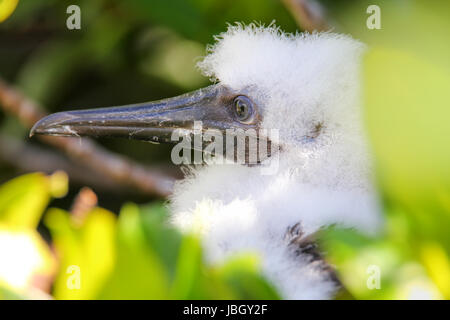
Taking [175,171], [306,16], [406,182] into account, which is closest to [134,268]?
[406,182]

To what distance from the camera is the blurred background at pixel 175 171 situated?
0.49 metres

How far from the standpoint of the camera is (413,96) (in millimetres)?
489


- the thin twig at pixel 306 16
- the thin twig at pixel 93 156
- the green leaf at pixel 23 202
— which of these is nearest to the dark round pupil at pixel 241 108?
the thin twig at pixel 306 16

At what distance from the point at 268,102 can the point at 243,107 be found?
36mm

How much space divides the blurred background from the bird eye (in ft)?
0.46

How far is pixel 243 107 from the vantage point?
76 cm

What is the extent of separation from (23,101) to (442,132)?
2.84 feet

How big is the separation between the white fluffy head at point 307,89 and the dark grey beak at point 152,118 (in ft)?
0.09

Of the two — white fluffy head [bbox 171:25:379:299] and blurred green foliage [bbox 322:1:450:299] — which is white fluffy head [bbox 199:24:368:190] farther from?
blurred green foliage [bbox 322:1:450:299]

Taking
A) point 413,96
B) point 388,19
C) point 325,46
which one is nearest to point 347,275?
point 413,96

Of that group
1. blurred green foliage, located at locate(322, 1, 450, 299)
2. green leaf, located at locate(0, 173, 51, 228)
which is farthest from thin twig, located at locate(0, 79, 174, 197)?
blurred green foliage, located at locate(322, 1, 450, 299)

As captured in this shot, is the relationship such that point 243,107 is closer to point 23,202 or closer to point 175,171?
point 23,202

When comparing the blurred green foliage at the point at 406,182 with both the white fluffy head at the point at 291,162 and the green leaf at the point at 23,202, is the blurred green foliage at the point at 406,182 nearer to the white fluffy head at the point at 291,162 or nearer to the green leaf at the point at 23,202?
the white fluffy head at the point at 291,162

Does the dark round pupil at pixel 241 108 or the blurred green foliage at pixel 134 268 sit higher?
the dark round pupil at pixel 241 108
